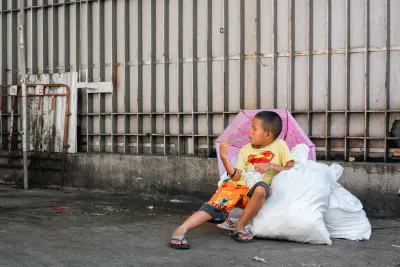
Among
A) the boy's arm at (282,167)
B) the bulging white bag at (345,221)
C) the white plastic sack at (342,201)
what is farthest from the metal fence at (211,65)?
the boy's arm at (282,167)

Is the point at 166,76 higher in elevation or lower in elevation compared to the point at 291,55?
lower

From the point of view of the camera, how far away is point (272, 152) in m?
5.50

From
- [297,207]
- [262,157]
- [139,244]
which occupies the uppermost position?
[262,157]

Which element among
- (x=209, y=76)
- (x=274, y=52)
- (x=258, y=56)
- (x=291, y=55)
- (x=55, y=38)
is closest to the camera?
(x=291, y=55)

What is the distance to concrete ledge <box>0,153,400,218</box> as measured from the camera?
22.2ft

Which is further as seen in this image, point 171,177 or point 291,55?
point 171,177

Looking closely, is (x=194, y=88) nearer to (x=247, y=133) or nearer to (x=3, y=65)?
(x=247, y=133)

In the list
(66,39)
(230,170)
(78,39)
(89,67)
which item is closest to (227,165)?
(230,170)

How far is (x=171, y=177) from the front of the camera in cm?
860

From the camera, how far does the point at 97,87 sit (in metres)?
9.60

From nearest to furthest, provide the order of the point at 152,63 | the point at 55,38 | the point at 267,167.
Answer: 1. the point at 267,167
2. the point at 152,63
3. the point at 55,38

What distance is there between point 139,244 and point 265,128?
1.67 m

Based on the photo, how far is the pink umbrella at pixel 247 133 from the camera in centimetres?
593

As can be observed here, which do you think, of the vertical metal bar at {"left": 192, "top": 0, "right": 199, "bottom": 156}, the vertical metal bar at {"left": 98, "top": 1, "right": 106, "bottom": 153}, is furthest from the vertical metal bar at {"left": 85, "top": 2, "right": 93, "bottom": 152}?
the vertical metal bar at {"left": 192, "top": 0, "right": 199, "bottom": 156}
